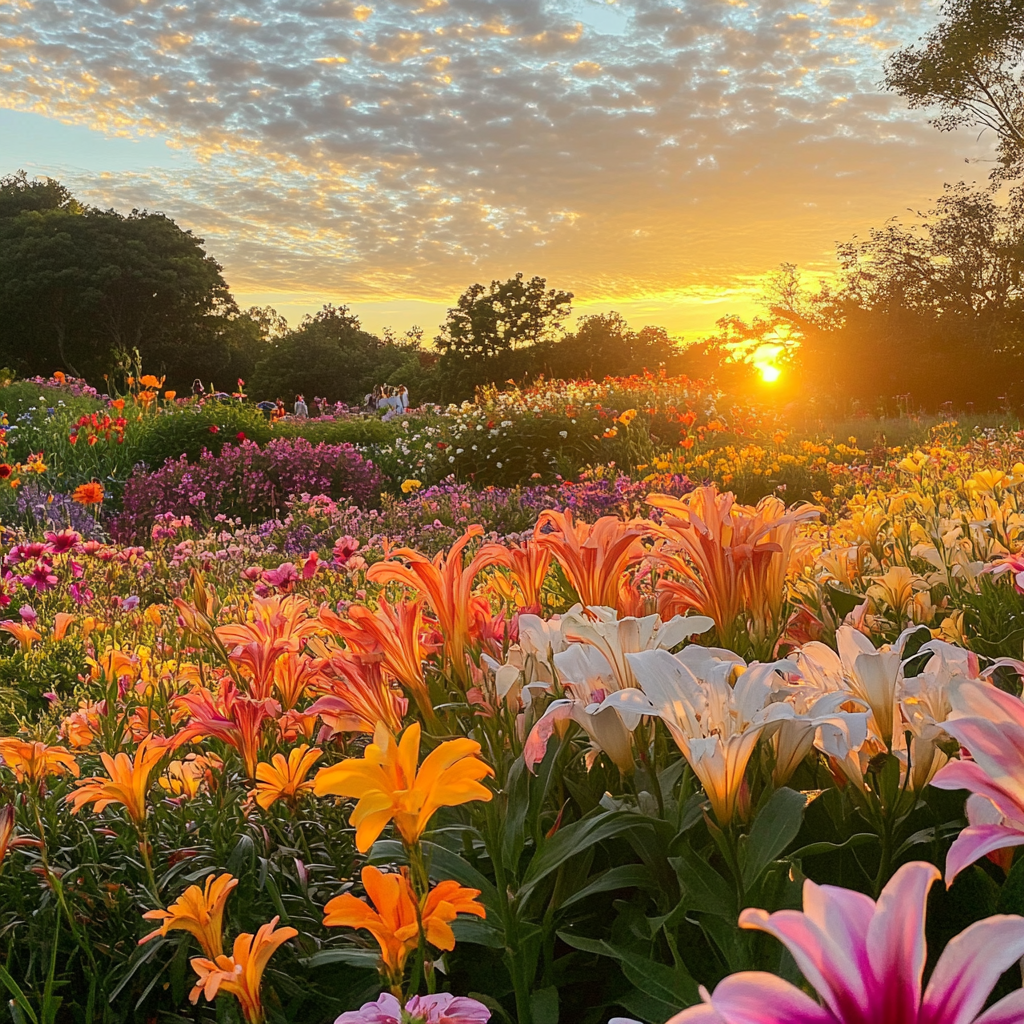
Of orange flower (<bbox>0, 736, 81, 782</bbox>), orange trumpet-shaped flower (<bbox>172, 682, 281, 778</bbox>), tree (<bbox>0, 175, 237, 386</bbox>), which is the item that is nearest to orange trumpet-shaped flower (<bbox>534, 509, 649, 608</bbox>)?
orange trumpet-shaped flower (<bbox>172, 682, 281, 778</bbox>)

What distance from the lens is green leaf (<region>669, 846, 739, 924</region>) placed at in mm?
894

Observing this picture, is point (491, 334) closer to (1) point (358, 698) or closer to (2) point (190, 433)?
(2) point (190, 433)

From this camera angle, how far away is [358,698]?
1293mm

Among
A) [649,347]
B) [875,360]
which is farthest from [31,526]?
[649,347]

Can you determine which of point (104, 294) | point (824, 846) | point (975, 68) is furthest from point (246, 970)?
point (104, 294)

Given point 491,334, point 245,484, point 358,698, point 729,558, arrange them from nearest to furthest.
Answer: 1. point 358,698
2. point 729,558
3. point 245,484
4. point 491,334

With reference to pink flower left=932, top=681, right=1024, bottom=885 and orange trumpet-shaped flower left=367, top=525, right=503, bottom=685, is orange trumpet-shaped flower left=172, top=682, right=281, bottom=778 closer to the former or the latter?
orange trumpet-shaped flower left=367, top=525, right=503, bottom=685

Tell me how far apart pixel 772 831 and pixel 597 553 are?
26.4 inches

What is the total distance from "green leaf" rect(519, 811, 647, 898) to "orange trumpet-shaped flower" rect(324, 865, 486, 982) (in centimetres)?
11

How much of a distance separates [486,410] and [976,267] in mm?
18402


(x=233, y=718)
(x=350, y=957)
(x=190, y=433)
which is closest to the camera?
(x=350, y=957)

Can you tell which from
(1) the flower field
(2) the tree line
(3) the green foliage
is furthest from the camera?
(2) the tree line

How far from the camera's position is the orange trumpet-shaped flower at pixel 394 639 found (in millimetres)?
1312

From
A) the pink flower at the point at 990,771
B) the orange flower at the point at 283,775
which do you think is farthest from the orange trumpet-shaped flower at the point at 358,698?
the pink flower at the point at 990,771
